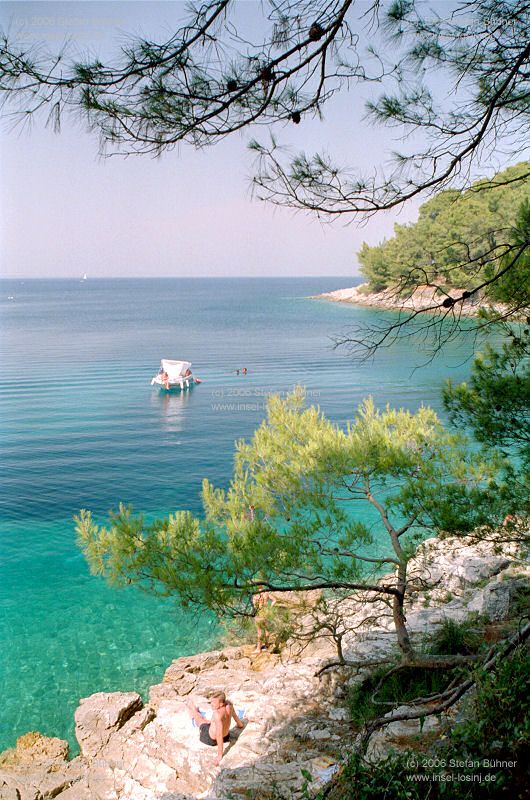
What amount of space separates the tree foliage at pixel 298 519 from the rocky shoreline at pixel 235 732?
1.53 ft

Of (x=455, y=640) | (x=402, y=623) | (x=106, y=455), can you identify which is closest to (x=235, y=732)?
(x=402, y=623)

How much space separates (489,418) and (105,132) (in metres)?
3.80

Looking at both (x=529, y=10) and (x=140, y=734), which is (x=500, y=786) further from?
(x=140, y=734)

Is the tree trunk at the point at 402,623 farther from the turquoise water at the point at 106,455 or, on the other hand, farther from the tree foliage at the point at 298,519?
the turquoise water at the point at 106,455

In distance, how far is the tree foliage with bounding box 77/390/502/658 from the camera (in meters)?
5.55

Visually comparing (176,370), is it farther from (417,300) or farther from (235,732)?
(417,300)

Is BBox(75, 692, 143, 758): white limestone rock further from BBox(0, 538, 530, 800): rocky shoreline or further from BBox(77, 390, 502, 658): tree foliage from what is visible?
BBox(77, 390, 502, 658): tree foliage

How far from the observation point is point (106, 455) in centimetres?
Answer: 1895

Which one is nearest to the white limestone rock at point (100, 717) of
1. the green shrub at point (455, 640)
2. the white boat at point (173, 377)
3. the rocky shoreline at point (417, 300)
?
the green shrub at point (455, 640)

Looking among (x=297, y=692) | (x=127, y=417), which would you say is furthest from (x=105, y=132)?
(x=127, y=417)

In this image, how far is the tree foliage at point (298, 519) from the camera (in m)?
5.55

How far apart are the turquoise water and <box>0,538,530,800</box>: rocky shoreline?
80 cm

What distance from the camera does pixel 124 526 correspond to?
5.56 m

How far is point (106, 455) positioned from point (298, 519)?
13094 mm
